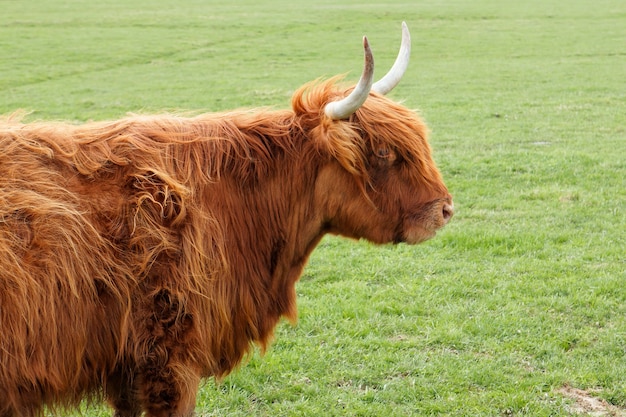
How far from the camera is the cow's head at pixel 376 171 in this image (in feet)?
13.5

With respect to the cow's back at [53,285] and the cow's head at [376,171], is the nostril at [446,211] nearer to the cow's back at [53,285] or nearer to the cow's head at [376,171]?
the cow's head at [376,171]

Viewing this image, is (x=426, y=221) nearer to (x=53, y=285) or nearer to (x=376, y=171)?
(x=376, y=171)

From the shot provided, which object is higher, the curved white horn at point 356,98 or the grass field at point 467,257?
the curved white horn at point 356,98

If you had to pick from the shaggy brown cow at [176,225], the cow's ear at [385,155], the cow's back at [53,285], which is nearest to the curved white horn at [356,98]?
the shaggy brown cow at [176,225]

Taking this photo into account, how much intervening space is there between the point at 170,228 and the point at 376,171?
1.16 m

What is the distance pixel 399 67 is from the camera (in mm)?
4336

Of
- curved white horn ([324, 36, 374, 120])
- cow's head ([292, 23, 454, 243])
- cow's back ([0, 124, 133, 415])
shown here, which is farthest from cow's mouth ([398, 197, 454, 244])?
cow's back ([0, 124, 133, 415])

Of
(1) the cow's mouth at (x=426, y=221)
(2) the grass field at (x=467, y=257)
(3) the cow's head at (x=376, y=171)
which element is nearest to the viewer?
(3) the cow's head at (x=376, y=171)

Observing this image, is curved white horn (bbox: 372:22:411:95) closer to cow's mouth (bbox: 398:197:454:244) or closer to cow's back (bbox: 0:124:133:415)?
cow's mouth (bbox: 398:197:454:244)

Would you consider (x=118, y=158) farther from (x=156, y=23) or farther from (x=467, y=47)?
(x=156, y=23)

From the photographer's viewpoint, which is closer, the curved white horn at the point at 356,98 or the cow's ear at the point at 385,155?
the curved white horn at the point at 356,98

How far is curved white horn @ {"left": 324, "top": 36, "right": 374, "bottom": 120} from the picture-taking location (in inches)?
146

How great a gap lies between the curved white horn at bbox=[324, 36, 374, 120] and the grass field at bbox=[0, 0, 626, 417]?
192 centimetres

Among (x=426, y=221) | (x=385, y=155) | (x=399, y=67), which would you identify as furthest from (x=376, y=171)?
(x=399, y=67)
